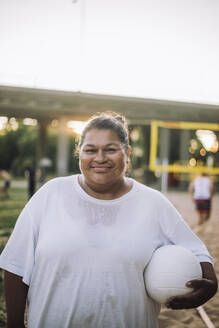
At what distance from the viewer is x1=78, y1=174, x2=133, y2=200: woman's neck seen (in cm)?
195

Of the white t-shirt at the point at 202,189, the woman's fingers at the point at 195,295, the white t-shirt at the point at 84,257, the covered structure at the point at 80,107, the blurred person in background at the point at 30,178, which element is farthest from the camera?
the covered structure at the point at 80,107

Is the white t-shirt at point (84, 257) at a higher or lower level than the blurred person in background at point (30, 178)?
higher

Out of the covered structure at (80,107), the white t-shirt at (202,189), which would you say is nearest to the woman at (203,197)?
the white t-shirt at (202,189)

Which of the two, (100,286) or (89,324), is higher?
(100,286)

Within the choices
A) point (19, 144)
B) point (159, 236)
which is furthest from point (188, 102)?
point (19, 144)

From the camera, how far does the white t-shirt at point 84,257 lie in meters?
1.75

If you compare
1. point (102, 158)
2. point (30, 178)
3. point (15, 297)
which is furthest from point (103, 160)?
point (30, 178)

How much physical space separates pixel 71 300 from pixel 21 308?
33cm

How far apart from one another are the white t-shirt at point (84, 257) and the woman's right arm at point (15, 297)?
0.04 m

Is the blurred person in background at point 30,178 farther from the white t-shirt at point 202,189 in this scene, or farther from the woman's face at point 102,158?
the woman's face at point 102,158

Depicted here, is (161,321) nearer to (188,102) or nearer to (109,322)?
(109,322)

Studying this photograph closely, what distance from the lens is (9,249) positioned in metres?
1.82

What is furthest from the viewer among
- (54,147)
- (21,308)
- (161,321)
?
(54,147)

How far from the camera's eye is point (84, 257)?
175cm
